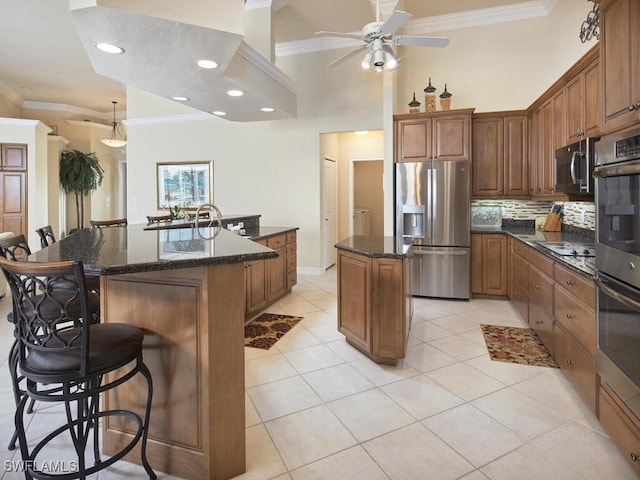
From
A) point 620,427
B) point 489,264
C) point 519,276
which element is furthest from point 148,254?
point 489,264

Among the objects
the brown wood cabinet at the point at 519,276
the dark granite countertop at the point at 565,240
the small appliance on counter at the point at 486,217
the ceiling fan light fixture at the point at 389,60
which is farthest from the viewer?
the small appliance on counter at the point at 486,217

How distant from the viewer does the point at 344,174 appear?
301 inches

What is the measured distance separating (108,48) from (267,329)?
276 centimetres

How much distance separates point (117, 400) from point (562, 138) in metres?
4.21

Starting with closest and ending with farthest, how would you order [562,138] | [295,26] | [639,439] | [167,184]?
[639,439] → [562,138] → [295,26] → [167,184]

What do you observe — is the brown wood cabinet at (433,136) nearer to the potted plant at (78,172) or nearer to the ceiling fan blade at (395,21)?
the ceiling fan blade at (395,21)

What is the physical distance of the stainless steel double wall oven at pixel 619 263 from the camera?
1.66 meters

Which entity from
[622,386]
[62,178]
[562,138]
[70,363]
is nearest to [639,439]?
[622,386]

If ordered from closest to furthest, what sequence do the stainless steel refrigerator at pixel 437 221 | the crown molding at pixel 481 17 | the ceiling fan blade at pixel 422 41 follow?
1. the ceiling fan blade at pixel 422 41
2. the stainless steel refrigerator at pixel 437 221
3. the crown molding at pixel 481 17

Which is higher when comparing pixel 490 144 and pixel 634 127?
pixel 490 144

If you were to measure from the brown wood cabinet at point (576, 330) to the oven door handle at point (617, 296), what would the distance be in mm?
152

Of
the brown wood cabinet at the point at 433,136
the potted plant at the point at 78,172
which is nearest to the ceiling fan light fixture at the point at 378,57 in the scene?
the brown wood cabinet at the point at 433,136

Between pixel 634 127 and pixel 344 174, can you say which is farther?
pixel 344 174

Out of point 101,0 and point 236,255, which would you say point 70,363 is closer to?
point 236,255
